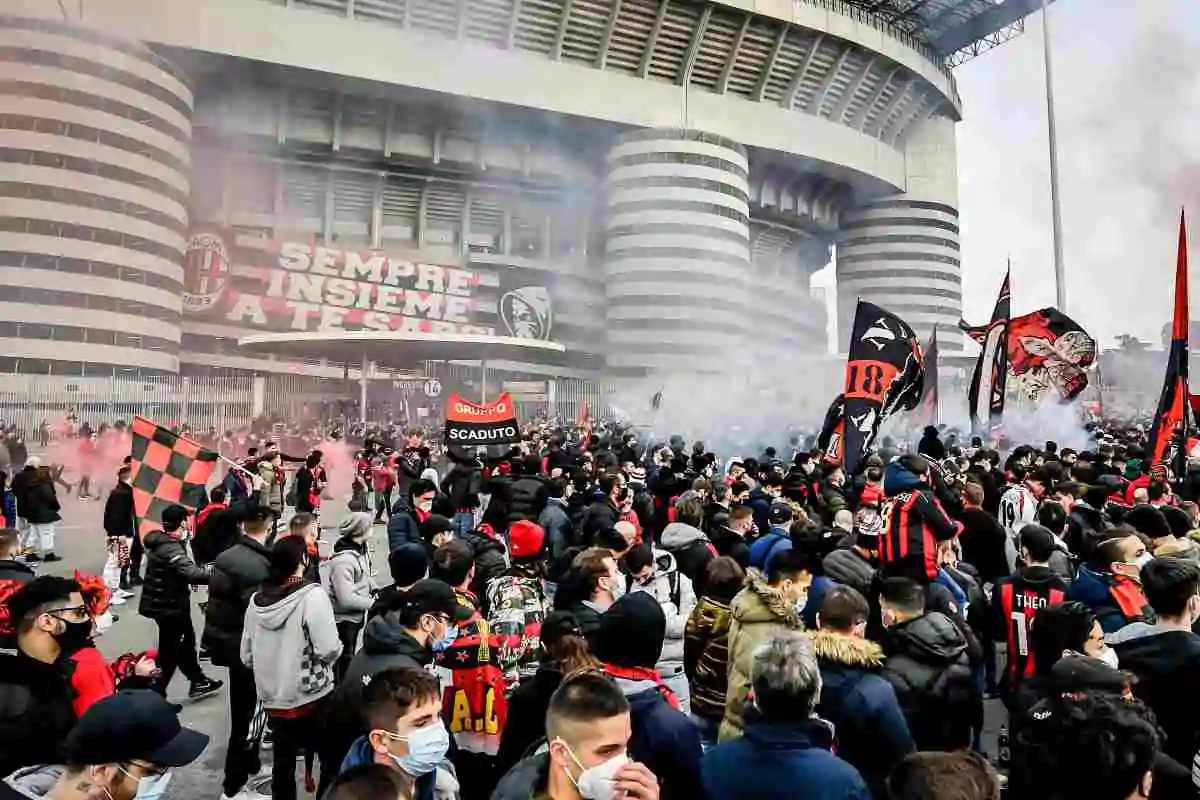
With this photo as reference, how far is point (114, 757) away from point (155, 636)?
236 inches

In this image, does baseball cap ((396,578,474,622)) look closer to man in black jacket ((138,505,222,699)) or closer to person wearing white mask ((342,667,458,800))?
person wearing white mask ((342,667,458,800))

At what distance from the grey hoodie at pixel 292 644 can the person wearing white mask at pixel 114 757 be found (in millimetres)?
1627

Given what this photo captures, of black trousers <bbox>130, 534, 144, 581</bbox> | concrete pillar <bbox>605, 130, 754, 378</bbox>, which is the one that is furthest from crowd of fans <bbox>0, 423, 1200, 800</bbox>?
concrete pillar <bbox>605, 130, 754, 378</bbox>

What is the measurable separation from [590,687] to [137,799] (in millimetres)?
1199

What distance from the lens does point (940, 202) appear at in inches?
2343

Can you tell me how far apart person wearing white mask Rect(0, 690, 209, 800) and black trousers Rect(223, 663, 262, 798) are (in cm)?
230

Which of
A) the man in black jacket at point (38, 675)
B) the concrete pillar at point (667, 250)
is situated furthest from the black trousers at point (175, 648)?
the concrete pillar at point (667, 250)

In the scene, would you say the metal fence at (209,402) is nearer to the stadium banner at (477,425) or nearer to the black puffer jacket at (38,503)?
the black puffer jacket at (38,503)

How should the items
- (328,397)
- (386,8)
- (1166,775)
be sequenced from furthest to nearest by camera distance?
(386,8) → (328,397) → (1166,775)

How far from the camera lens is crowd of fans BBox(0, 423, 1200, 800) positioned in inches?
76.7

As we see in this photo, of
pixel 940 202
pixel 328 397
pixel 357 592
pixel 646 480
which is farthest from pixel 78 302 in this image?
pixel 940 202

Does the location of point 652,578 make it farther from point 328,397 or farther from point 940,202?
point 940,202

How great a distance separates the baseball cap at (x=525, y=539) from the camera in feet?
14.6

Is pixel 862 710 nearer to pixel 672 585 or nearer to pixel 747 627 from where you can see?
pixel 747 627
